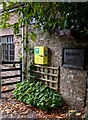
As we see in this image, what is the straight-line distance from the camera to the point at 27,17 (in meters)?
3.81

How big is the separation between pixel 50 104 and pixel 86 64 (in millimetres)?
1394

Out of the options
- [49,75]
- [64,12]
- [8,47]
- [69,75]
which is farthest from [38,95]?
[8,47]

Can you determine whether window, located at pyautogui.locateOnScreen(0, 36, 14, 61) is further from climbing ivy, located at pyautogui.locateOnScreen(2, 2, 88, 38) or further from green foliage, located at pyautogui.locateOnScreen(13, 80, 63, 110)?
climbing ivy, located at pyautogui.locateOnScreen(2, 2, 88, 38)

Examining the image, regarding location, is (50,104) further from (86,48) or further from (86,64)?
(86,48)

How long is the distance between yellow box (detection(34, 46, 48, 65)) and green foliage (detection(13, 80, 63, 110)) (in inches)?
27.8

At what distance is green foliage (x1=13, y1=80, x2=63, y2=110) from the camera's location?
5.08m

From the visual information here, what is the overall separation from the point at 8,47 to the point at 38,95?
10.8ft

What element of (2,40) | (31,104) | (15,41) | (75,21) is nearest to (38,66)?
(31,104)

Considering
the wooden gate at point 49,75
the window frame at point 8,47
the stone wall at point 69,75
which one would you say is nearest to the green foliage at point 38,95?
the wooden gate at point 49,75

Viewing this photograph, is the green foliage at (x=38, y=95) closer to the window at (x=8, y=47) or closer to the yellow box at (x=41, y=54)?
the yellow box at (x=41, y=54)

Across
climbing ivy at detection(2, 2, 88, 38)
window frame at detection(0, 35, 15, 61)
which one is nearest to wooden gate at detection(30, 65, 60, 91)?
climbing ivy at detection(2, 2, 88, 38)

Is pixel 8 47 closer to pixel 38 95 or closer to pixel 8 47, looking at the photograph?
pixel 8 47

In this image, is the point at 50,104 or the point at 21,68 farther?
the point at 21,68

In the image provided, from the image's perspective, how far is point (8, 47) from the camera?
8.13m
